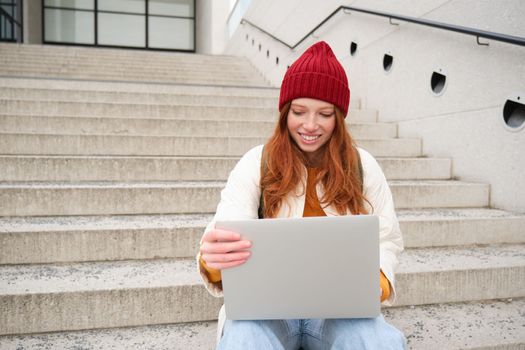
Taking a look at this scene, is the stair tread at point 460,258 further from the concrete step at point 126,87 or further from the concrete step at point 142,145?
the concrete step at point 126,87

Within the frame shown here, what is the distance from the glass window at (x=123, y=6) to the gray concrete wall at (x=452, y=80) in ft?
30.1

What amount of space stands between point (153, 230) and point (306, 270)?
1186 mm

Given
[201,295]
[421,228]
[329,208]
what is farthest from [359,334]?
[421,228]

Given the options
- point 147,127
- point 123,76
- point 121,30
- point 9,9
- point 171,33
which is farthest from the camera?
point 171,33

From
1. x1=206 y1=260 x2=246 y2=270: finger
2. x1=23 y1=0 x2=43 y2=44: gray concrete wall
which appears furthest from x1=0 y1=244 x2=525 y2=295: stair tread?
x1=23 y1=0 x2=43 y2=44: gray concrete wall

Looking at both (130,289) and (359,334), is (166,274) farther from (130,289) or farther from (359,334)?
(359,334)

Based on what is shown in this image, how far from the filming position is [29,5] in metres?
10.5

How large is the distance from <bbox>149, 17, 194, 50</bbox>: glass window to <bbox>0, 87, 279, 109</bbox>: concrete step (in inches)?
364

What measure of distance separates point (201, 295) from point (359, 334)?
2.71 ft

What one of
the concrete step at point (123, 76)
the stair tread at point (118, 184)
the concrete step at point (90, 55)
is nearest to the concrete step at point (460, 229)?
the stair tread at point (118, 184)

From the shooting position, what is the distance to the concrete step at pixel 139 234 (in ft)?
6.17

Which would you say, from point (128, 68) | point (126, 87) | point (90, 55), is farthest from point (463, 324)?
point (90, 55)

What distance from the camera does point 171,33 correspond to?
12523 mm

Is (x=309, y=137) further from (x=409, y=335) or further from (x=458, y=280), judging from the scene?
(x=458, y=280)
